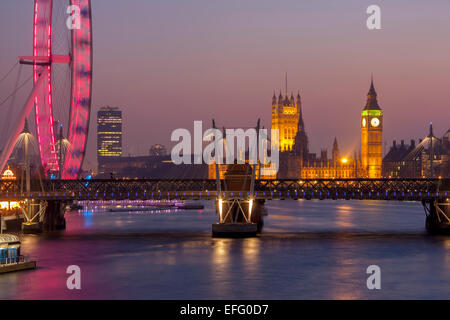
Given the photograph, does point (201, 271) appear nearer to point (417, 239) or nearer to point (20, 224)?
point (417, 239)

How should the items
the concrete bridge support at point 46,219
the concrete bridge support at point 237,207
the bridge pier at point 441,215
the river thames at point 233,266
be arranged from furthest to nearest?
the bridge pier at point 441,215 → the concrete bridge support at point 46,219 → the concrete bridge support at point 237,207 → the river thames at point 233,266

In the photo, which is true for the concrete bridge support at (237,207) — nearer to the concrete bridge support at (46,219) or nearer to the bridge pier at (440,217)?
the concrete bridge support at (46,219)

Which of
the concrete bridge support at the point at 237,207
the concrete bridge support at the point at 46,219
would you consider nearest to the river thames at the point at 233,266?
the concrete bridge support at the point at 237,207

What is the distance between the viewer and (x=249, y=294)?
42594mm

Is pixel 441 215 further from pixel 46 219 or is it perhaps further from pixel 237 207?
pixel 46 219

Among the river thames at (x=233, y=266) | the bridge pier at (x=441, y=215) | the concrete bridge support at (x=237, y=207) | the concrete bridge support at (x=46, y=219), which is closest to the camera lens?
the river thames at (x=233, y=266)

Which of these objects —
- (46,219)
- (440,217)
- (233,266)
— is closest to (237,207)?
(440,217)

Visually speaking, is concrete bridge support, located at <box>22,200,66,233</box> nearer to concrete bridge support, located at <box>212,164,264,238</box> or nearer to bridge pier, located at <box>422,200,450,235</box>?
concrete bridge support, located at <box>212,164,264,238</box>

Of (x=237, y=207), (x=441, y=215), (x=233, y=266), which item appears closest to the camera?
(x=233, y=266)

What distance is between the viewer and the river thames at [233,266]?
42.9 m

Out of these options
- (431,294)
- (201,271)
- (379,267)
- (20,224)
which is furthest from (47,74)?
(431,294)

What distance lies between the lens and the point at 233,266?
52188 millimetres

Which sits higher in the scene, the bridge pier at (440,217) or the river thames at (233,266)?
the bridge pier at (440,217)
